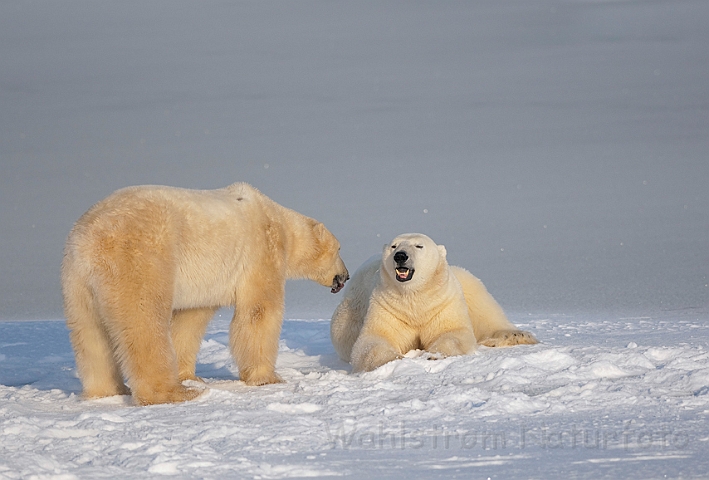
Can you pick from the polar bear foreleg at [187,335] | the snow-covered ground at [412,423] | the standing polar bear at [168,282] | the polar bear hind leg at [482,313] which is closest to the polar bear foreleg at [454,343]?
the snow-covered ground at [412,423]

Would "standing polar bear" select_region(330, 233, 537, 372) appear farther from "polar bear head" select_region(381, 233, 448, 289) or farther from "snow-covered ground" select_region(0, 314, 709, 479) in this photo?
"snow-covered ground" select_region(0, 314, 709, 479)

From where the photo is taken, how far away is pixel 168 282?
14.1ft

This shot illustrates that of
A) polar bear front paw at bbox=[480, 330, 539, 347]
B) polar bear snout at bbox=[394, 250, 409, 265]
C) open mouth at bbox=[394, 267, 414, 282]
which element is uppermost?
polar bear snout at bbox=[394, 250, 409, 265]

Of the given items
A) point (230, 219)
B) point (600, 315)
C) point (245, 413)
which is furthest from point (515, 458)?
point (600, 315)

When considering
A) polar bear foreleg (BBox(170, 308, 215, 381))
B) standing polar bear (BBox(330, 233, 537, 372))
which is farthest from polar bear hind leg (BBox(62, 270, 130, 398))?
standing polar bear (BBox(330, 233, 537, 372))

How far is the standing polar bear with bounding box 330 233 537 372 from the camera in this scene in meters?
5.59

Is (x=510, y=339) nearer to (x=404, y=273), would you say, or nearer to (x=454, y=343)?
(x=454, y=343)

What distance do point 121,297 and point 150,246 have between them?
0.29 meters

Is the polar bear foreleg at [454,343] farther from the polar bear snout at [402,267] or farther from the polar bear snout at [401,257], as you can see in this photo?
the polar bear snout at [401,257]

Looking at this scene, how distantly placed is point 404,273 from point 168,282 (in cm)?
186

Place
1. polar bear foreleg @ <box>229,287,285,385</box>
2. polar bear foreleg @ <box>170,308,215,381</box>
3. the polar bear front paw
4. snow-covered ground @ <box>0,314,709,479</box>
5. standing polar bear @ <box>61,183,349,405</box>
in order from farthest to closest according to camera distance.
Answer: the polar bear front paw < polar bear foreleg @ <box>170,308,215,381</box> < polar bear foreleg @ <box>229,287,285,385</box> < standing polar bear @ <box>61,183,349,405</box> < snow-covered ground @ <box>0,314,709,479</box>

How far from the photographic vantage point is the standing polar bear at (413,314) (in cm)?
559

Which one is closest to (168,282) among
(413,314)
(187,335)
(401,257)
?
(187,335)

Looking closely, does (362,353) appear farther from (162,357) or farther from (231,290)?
(162,357)
